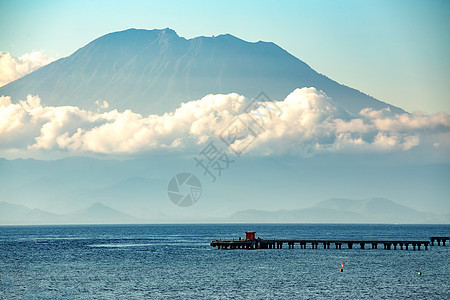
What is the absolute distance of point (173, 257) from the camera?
11156 centimetres

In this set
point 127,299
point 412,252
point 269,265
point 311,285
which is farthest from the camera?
point 412,252

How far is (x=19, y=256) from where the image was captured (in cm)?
11562

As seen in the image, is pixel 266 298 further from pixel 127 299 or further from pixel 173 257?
pixel 173 257

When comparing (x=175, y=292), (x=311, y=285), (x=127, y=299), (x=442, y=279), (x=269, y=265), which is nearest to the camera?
(x=127, y=299)

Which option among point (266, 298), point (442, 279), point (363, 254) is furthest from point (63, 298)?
point (363, 254)

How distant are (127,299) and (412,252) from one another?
253 feet

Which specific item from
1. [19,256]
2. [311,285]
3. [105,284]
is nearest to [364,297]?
[311,285]

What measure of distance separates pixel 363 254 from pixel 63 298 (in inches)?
2682

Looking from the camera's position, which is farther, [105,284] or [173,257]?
[173,257]

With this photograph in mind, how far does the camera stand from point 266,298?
6319 centimetres

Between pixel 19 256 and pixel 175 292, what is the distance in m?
58.3

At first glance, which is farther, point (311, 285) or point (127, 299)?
point (311, 285)

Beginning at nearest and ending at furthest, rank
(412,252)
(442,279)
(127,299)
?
1. (127,299)
2. (442,279)
3. (412,252)

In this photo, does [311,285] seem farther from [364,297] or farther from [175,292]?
[175,292]
